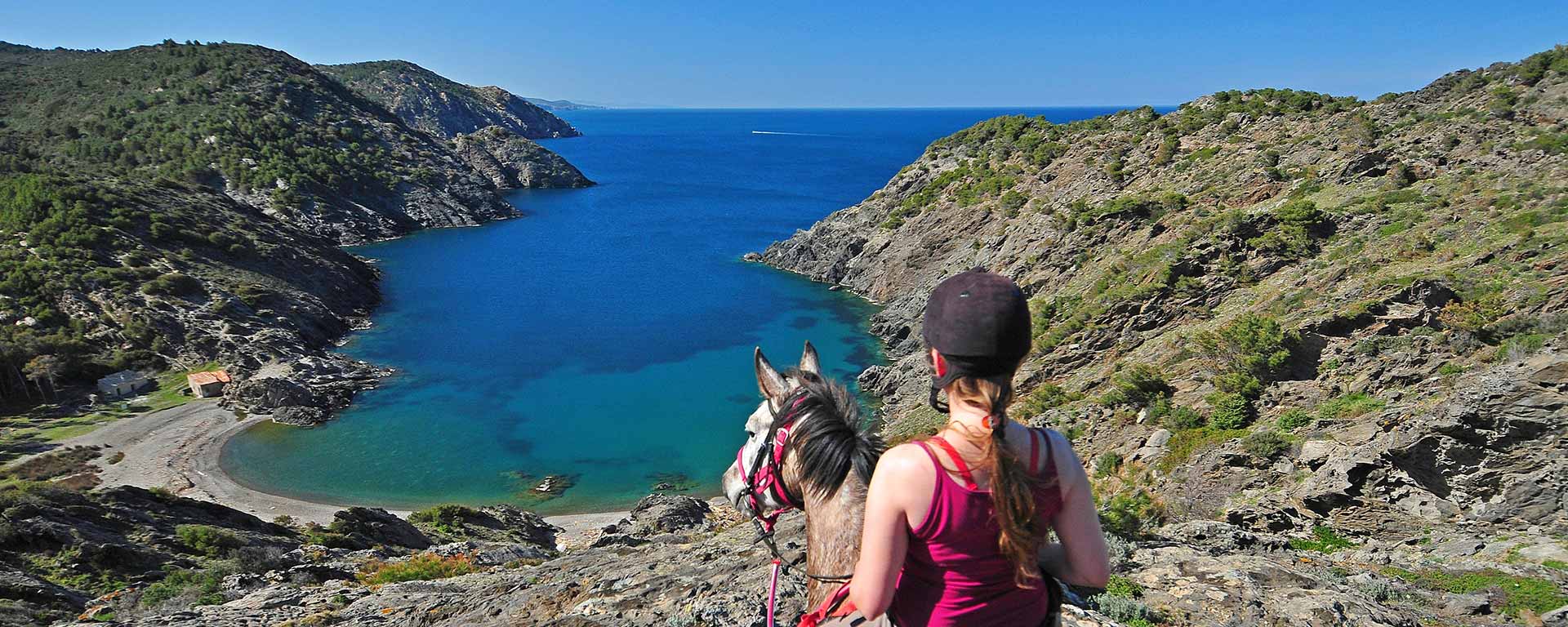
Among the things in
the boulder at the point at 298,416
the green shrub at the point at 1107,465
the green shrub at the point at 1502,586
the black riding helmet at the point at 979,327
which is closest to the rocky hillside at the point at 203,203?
the boulder at the point at 298,416

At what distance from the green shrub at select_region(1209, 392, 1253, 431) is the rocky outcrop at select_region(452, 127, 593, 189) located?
390ft

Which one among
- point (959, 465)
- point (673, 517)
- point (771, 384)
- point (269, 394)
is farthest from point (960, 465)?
point (269, 394)

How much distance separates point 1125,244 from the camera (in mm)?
31500

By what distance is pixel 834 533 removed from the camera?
3.00 metres

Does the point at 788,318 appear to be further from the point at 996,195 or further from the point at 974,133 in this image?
the point at 974,133

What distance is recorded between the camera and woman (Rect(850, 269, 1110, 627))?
2301 millimetres

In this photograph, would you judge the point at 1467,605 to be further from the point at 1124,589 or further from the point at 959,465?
the point at 959,465

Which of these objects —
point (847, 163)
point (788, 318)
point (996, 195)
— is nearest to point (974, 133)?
point (996, 195)

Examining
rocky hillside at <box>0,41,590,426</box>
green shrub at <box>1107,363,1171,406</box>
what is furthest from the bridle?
rocky hillside at <box>0,41,590,426</box>

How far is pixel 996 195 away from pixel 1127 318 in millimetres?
29705

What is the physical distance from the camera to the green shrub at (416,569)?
1224cm

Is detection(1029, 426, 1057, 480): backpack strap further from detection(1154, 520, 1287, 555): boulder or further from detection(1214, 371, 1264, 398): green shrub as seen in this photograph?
detection(1214, 371, 1264, 398): green shrub

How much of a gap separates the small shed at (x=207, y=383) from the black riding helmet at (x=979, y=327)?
1849 inches

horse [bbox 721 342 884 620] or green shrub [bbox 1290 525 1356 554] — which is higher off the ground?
horse [bbox 721 342 884 620]
